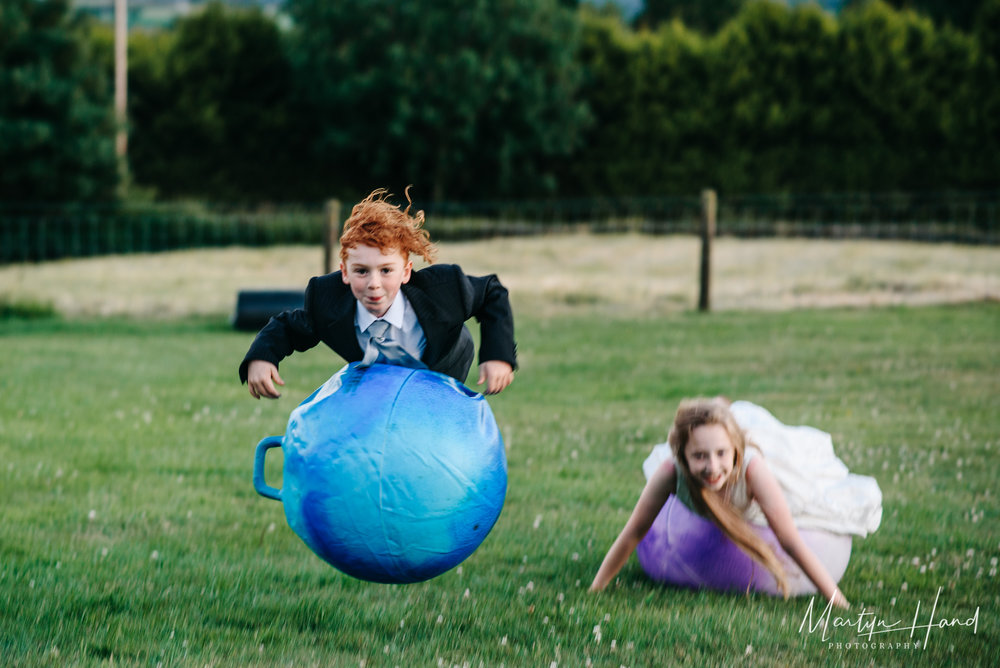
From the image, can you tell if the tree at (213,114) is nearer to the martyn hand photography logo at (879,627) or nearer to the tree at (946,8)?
the tree at (946,8)

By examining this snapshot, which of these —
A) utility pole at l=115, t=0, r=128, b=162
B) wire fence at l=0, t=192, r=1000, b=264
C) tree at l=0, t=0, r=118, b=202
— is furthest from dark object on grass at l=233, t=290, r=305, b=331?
utility pole at l=115, t=0, r=128, b=162

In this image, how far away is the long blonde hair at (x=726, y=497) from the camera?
4840 mm

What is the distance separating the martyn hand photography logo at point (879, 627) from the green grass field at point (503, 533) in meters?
0.02

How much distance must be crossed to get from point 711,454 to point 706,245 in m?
12.3

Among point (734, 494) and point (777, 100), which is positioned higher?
point (777, 100)

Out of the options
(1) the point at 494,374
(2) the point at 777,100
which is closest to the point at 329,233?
(1) the point at 494,374

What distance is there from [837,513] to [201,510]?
365cm

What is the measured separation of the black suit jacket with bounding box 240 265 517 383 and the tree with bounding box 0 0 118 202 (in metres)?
27.4

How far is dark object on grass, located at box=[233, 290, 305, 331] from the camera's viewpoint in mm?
15234

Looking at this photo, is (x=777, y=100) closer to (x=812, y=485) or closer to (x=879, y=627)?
(x=812, y=485)

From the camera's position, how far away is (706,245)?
54.7 feet

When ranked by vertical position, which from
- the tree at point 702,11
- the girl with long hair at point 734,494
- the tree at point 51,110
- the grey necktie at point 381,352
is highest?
the tree at point 702,11

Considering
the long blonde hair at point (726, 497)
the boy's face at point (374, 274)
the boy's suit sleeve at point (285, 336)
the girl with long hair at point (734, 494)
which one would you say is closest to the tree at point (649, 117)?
the girl with long hair at point (734, 494)

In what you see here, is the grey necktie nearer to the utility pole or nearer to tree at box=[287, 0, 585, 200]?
the utility pole
